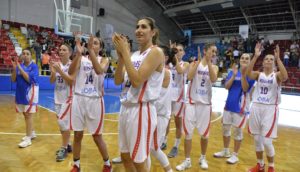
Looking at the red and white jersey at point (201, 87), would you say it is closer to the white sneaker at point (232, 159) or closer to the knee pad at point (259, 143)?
the knee pad at point (259, 143)

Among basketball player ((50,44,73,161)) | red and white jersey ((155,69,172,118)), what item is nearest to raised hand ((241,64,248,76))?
red and white jersey ((155,69,172,118))

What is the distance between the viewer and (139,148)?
259cm

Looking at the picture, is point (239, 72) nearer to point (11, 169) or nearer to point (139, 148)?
point (139, 148)

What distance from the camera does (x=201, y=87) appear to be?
4562mm

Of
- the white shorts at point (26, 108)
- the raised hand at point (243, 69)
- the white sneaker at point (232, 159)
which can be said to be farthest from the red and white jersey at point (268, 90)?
the white shorts at point (26, 108)

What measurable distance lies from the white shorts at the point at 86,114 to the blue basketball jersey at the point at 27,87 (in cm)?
184

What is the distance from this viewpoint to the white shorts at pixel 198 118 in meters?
4.47

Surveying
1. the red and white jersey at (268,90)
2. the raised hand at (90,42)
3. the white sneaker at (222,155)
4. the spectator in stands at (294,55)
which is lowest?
the white sneaker at (222,155)

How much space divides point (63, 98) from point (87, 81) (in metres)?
1.19

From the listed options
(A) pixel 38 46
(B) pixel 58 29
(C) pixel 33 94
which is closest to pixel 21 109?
(C) pixel 33 94

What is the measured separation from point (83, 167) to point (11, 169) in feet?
3.23

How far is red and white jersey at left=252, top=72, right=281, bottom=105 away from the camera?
14.3 feet

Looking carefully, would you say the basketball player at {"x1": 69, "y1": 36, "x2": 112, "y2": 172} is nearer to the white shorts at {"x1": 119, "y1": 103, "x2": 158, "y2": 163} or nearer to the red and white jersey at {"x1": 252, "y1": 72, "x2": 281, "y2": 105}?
the white shorts at {"x1": 119, "y1": 103, "x2": 158, "y2": 163}

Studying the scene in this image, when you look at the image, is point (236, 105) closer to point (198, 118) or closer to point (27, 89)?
point (198, 118)
